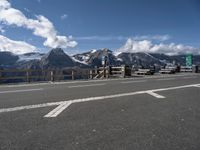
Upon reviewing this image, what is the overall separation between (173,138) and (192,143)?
337 mm

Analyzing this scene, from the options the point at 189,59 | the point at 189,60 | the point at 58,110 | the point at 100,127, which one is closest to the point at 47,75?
the point at 58,110

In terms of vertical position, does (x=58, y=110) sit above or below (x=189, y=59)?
below

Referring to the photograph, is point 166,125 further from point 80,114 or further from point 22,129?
point 22,129

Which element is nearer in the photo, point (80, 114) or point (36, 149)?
point (36, 149)

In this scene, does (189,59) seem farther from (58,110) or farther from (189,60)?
(58,110)

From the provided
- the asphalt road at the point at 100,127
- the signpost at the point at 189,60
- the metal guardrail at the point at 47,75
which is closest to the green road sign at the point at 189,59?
the signpost at the point at 189,60

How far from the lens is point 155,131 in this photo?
4.52m

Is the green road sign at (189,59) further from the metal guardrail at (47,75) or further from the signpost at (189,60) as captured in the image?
the metal guardrail at (47,75)

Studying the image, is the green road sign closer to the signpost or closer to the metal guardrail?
the signpost

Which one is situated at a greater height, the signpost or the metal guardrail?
the signpost

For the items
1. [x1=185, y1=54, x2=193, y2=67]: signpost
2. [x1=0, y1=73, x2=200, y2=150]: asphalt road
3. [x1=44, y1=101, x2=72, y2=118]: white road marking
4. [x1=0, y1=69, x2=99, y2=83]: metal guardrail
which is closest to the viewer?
[x1=0, y1=73, x2=200, y2=150]: asphalt road

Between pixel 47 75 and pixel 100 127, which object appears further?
pixel 47 75

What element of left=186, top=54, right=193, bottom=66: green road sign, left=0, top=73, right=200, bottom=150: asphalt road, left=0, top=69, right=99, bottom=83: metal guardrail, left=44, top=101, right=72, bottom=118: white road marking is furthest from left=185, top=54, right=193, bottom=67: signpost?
left=44, top=101, right=72, bottom=118: white road marking

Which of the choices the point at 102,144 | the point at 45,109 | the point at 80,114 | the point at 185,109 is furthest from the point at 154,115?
the point at 45,109
